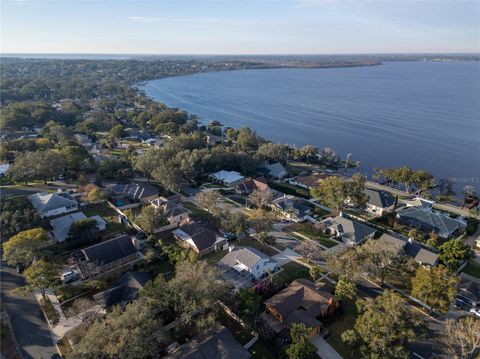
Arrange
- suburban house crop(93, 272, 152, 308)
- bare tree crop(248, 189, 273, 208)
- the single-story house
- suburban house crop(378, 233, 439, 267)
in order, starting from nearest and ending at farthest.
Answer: suburban house crop(93, 272, 152, 308) < suburban house crop(378, 233, 439, 267) < bare tree crop(248, 189, 273, 208) < the single-story house

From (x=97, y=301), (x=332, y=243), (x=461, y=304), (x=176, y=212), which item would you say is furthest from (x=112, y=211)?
(x=461, y=304)

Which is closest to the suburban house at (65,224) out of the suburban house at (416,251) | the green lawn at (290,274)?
the green lawn at (290,274)

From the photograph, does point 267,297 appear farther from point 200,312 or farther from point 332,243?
point 332,243

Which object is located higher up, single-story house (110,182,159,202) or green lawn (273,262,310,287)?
single-story house (110,182,159,202)

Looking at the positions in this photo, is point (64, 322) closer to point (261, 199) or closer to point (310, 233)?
point (261, 199)

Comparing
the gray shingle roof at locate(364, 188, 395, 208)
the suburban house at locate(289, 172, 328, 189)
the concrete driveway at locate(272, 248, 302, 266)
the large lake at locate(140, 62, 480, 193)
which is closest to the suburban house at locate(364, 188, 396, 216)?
the gray shingle roof at locate(364, 188, 395, 208)

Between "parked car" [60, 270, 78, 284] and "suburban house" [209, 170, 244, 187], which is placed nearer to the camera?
"parked car" [60, 270, 78, 284]

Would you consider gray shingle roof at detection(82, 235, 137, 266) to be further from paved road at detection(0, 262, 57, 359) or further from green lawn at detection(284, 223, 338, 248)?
green lawn at detection(284, 223, 338, 248)
